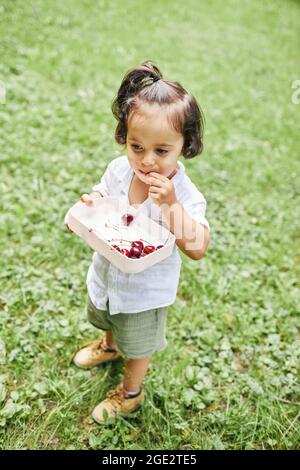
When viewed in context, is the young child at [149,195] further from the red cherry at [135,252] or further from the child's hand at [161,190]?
the red cherry at [135,252]

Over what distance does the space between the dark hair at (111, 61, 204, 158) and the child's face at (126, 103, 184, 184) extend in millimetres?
29

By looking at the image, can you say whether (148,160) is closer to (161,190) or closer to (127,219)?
(161,190)

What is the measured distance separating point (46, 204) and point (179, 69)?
349 cm

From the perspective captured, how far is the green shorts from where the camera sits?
6.37 ft

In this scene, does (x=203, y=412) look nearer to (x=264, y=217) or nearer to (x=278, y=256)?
(x=278, y=256)

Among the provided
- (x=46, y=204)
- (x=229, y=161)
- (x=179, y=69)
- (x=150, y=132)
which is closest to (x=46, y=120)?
(x=46, y=204)

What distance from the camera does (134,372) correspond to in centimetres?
218

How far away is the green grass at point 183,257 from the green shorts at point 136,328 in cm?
41

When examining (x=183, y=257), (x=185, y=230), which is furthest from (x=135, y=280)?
(x=183, y=257)

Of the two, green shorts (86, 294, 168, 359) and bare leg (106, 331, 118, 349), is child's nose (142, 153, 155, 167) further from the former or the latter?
bare leg (106, 331, 118, 349)

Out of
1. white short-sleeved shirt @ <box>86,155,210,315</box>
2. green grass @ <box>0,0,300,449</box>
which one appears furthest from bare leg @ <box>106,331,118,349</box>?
white short-sleeved shirt @ <box>86,155,210,315</box>

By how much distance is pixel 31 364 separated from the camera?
238cm

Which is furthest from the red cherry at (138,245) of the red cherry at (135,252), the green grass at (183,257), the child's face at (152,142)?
the green grass at (183,257)

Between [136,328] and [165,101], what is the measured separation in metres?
0.93
